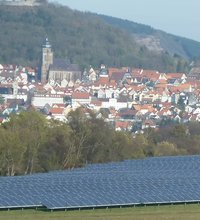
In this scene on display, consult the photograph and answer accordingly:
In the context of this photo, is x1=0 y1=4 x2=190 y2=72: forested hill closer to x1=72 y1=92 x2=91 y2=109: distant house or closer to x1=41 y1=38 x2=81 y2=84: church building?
x1=41 y1=38 x2=81 y2=84: church building

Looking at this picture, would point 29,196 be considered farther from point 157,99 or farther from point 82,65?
point 82,65

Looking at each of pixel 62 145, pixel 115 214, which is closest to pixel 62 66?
pixel 62 145

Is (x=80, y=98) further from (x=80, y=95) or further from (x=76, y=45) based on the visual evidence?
(x=76, y=45)

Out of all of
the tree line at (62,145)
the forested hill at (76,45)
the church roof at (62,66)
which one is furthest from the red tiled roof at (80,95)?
the tree line at (62,145)

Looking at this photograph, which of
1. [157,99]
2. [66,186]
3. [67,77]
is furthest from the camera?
[67,77]

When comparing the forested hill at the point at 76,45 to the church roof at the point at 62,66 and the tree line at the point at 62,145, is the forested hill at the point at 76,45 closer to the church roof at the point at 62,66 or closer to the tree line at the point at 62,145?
the church roof at the point at 62,66

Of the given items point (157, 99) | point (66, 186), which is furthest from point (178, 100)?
point (66, 186)
